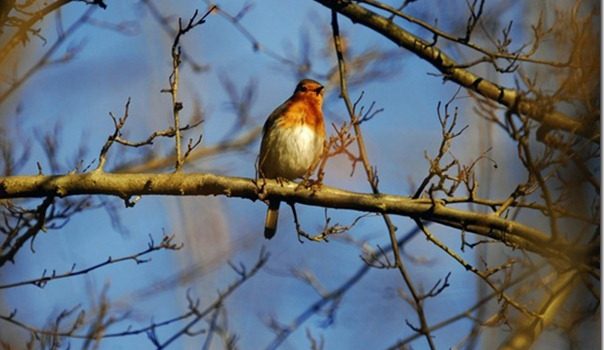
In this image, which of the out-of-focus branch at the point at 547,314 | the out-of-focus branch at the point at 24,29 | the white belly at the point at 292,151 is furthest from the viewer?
the white belly at the point at 292,151

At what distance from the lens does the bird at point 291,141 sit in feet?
10.5

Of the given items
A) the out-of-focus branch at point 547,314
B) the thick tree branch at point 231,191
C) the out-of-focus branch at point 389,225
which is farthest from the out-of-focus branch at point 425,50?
the out-of-focus branch at point 547,314

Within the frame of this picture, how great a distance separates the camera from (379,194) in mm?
2402

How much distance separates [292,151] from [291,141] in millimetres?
35

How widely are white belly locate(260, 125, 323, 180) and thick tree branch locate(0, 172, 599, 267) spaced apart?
2.35 feet

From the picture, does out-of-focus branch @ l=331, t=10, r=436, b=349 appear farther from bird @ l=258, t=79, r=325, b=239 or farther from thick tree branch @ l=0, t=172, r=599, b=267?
bird @ l=258, t=79, r=325, b=239

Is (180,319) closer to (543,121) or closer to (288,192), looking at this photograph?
(288,192)

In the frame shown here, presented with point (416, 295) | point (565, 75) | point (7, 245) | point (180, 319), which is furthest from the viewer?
point (180, 319)

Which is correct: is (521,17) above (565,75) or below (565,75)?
above

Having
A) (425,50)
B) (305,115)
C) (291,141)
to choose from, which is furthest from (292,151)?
(425,50)

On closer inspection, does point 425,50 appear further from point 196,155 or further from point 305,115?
point 196,155

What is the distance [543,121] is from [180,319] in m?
1.52

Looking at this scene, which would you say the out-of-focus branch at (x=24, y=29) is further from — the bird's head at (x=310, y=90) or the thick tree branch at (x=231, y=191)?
the bird's head at (x=310, y=90)

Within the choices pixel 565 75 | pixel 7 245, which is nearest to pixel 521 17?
pixel 565 75
